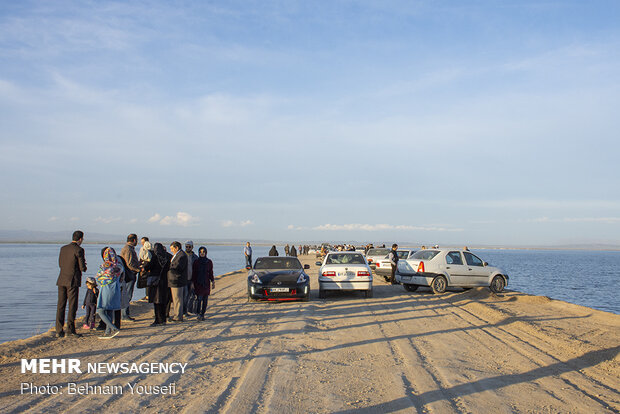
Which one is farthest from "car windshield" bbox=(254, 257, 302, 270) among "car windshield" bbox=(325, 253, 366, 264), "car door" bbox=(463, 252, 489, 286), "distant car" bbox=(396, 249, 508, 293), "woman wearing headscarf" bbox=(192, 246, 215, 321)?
"car door" bbox=(463, 252, 489, 286)

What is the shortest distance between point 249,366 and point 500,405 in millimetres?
3285

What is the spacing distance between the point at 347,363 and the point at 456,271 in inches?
463

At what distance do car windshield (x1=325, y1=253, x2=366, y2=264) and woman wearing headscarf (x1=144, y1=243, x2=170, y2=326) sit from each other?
694 cm

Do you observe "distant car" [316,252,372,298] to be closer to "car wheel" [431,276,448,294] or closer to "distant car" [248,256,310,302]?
"distant car" [248,256,310,302]

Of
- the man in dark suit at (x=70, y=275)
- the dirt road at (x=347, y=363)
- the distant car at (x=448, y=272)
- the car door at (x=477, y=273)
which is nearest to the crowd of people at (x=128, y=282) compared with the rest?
the man in dark suit at (x=70, y=275)

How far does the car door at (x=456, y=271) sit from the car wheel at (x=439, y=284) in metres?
0.24

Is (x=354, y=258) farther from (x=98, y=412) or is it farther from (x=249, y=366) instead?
(x=98, y=412)

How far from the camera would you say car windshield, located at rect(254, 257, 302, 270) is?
49.5ft

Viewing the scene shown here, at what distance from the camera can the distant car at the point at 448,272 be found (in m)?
17.7

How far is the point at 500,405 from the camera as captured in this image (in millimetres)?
5277

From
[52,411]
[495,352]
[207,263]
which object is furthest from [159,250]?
[495,352]

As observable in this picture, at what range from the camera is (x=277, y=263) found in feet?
49.9

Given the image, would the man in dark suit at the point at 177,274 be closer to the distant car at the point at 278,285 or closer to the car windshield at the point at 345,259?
the distant car at the point at 278,285

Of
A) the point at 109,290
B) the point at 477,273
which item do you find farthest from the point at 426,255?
the point at 109,290
